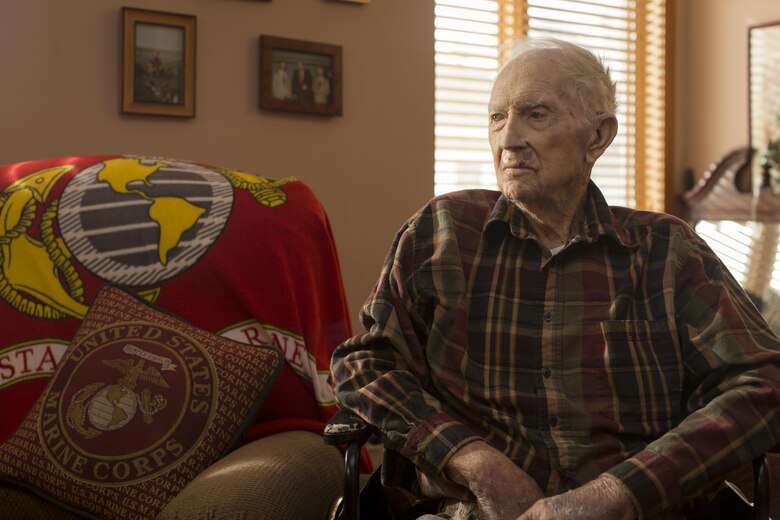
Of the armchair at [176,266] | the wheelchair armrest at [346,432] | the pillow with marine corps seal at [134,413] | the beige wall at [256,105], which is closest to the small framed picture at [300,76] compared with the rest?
the beige wall at [256,105]

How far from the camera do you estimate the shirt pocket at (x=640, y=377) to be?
143 centimetres

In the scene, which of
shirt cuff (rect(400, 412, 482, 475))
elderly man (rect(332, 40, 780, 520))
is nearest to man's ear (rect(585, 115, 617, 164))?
elderly man (rect(332, 40, 780, 520))

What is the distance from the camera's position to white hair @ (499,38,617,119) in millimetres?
1523

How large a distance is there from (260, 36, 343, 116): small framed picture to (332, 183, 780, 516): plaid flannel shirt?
1.30 m

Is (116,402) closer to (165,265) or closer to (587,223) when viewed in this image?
(165,265)

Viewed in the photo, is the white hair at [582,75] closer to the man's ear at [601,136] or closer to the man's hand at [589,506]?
the man's ear at [601,136]

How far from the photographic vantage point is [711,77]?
4.18 metres

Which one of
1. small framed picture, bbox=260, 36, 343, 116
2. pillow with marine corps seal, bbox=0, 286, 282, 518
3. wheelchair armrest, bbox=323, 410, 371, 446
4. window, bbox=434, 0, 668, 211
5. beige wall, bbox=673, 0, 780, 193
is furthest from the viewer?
beige wall, bbox=673, 0, 780, 193

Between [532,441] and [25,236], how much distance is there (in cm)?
116

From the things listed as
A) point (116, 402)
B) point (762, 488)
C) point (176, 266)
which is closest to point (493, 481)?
point (762, 488)

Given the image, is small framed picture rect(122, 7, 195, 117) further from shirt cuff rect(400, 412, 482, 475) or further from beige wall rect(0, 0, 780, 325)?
shirt cuff rect(400, 412, 482, 475)

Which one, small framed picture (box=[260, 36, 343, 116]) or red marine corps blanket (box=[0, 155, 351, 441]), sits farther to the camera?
small framed picture (box=[260, 36, 343, 116])

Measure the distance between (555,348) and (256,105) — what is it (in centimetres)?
157

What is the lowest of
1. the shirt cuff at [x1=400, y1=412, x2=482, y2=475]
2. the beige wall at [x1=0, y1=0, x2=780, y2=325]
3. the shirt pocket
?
the shirt cuff at [x1=400, y1=412, x2=482, y2=475]
